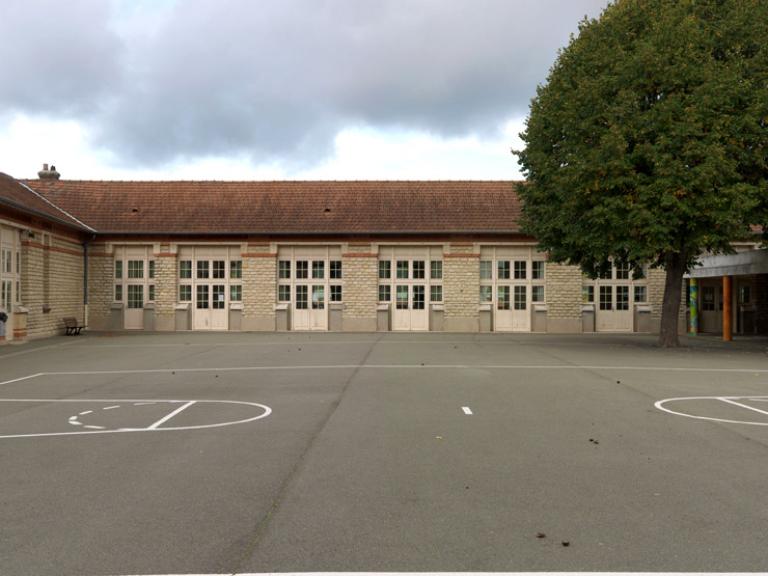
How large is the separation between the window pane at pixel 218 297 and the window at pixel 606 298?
18.0 m

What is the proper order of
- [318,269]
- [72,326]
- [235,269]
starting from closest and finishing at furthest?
[72,326] → [318,269] → [235,269]

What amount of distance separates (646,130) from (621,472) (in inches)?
582

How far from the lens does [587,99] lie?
65.6ft

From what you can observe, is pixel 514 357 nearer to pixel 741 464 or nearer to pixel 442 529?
pixel 741 464

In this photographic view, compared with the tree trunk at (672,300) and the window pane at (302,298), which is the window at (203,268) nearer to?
the window pane at (302,298)

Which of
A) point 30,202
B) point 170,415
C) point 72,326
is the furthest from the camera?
point 72,326

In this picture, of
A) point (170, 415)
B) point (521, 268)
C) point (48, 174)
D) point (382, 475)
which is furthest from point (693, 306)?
point (48, 174)

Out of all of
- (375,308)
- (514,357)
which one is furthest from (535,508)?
(375,308)

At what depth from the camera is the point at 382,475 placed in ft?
20.2

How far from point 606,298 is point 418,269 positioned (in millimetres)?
9025

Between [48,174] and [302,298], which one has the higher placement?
[48,174]

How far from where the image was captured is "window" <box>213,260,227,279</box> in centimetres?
3309

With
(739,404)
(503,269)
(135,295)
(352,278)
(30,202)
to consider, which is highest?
(30,202)

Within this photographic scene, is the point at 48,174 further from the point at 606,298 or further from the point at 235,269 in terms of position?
the point at 606,298
